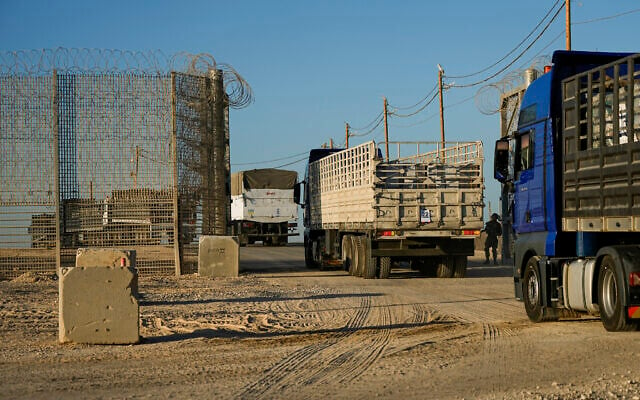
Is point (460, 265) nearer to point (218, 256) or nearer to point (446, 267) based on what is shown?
point (446, 267)

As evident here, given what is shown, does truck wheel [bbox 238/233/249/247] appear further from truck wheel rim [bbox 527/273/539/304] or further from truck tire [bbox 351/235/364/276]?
truck wheel rim [bbox 527/273/539/304]

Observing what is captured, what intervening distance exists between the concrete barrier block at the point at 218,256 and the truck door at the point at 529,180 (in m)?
11.9

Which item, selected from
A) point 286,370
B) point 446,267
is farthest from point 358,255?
point 286,370

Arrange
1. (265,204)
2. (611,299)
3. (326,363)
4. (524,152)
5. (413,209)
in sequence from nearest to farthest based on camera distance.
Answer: (326,363) → (611,299) → (524,152) → (413,209) → (265,204)

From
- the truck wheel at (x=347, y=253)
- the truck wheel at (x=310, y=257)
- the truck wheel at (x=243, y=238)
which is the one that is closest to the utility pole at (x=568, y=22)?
the truck wheel at (x=347, y=253)

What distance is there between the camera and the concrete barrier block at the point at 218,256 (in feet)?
84.0

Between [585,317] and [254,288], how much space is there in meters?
9.31

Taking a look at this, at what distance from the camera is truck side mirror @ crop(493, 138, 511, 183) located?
607 inches

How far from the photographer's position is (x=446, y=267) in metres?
25.3

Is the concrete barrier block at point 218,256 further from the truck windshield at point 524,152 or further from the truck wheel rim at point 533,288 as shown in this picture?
the truck wheel rim at point 533,288

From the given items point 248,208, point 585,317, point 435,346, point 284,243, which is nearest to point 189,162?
point 585,317

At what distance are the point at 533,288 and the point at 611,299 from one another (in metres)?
2.41

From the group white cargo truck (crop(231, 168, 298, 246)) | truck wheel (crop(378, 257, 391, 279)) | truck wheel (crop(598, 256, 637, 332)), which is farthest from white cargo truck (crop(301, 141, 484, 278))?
white cargo truck (crop(231, 168, 298, 246))

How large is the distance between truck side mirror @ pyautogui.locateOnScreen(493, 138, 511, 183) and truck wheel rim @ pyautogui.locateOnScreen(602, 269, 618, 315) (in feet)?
13.1
